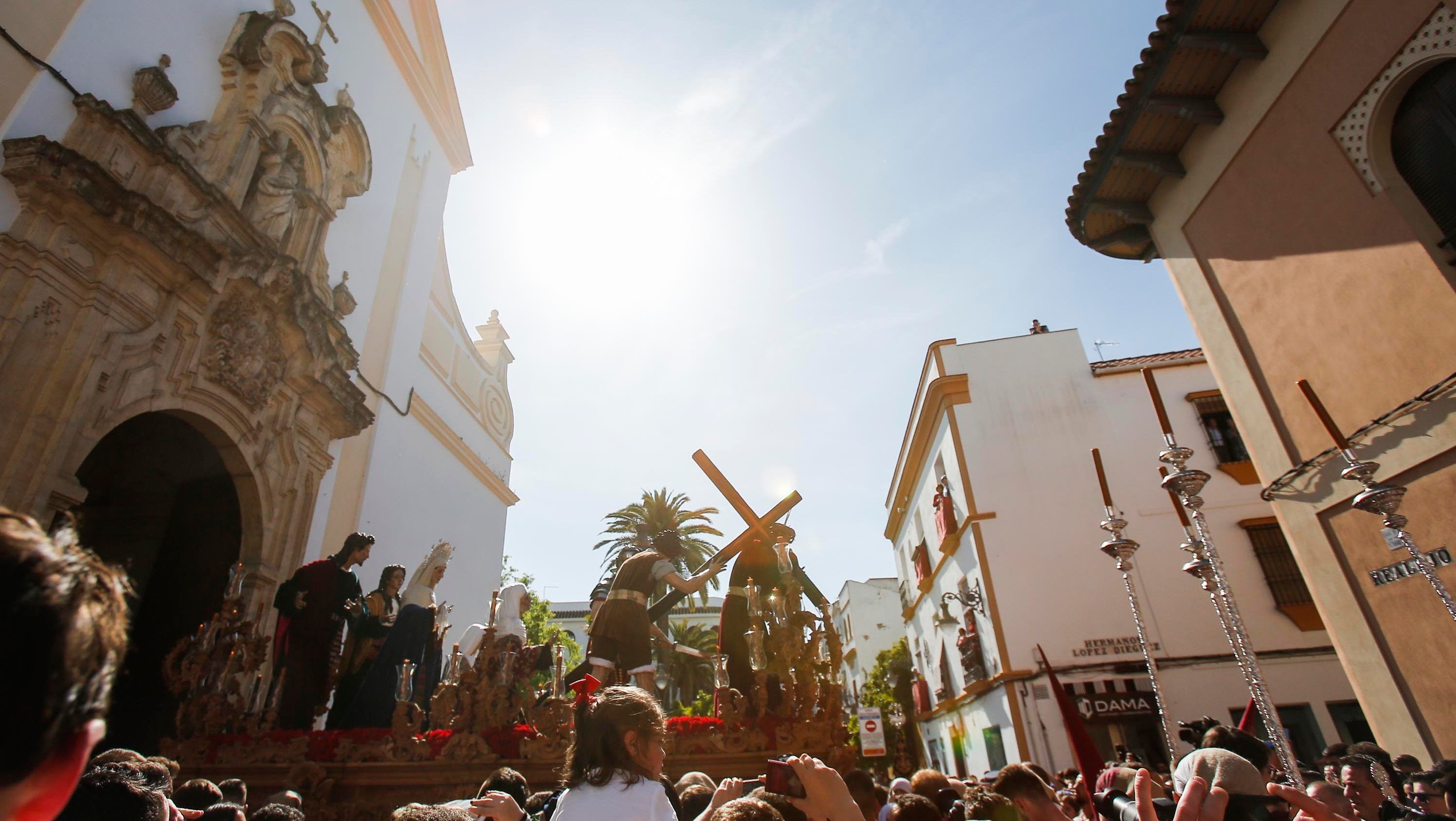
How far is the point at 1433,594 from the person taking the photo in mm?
5605

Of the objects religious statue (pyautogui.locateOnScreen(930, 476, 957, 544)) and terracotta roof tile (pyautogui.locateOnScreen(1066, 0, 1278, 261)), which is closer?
terracotta roof tile (pyautogui.locateOnScreen(1066, 0, 1278, 261))

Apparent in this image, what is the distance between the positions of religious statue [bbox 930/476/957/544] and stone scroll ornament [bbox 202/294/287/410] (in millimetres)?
14868

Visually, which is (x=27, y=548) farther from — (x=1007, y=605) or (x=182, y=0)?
(x=1007, y=605)

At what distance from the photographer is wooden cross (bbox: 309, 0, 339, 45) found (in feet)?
36.4

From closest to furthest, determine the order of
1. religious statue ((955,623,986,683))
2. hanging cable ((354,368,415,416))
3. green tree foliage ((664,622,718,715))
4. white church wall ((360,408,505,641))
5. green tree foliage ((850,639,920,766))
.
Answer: hanging cable ((354,368,415,416))
white church wall ((360,408,505,641))
religious statue ((955,623,986,683))
green tree foliage ((850,639,920,766))
green tree foliage ((664,622,718,715))

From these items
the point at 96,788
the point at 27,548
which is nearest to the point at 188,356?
the point at 96,788

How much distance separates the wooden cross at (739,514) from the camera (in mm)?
6238

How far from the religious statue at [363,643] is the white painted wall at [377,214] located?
140 inches

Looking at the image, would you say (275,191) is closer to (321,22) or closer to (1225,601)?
(321,22)

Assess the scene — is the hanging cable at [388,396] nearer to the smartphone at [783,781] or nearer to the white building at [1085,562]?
the smartphone at [783,781]

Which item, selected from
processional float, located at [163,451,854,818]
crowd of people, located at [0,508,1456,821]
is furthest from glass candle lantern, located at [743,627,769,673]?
crowd of people, located at [0,508,1456,821]

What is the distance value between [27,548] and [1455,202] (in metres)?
8.47

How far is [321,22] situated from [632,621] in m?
11.5

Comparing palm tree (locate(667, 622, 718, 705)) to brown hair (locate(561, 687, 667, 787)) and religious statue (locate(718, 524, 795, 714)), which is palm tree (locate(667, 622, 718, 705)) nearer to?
religious statue (locate(718, 524, 795, 714))
